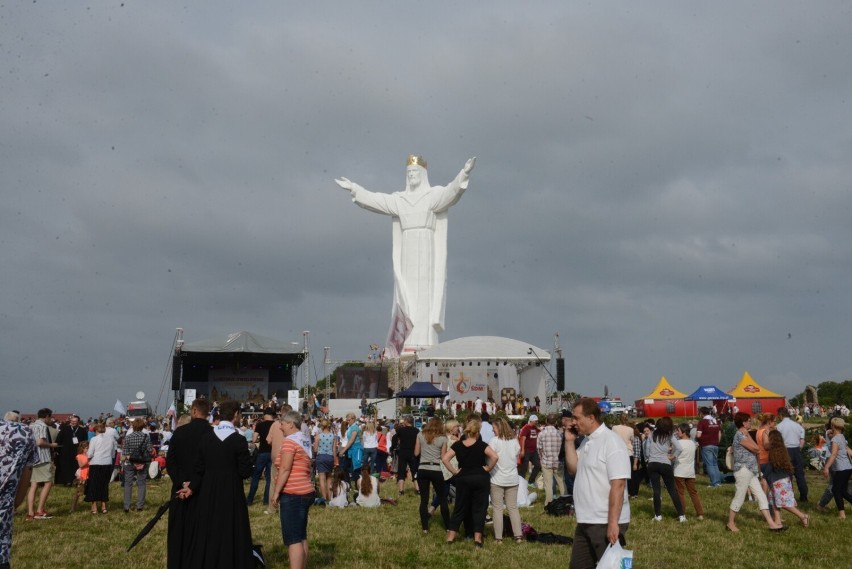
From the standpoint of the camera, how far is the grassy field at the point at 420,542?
7215mm

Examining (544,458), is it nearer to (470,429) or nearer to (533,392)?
(470,429)

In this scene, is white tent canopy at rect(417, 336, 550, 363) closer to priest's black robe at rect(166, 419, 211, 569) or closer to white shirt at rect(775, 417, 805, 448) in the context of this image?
white shirt at rect(775, 417, 805, 448)

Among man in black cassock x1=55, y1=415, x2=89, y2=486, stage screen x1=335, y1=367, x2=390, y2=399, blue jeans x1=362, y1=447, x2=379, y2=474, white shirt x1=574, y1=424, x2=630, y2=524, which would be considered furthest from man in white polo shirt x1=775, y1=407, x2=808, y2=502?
stage screen x1=335, y1=367, x2=390, y2=399

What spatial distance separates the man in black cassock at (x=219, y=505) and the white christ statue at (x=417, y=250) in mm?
34087

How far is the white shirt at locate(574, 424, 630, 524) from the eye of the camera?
4504 millimetres

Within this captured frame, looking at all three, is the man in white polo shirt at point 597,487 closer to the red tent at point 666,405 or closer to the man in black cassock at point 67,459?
the man in black cassock at point 67,459

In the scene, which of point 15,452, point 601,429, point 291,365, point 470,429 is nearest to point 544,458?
point 470,429

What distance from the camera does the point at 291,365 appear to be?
4359 cm

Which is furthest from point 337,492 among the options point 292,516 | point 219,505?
point 219,505

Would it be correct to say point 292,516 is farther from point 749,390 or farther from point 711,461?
point 749,390

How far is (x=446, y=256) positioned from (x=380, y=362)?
878 centimetres

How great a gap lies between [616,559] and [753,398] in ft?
108

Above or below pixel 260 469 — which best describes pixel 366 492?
below

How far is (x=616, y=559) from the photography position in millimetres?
4141
